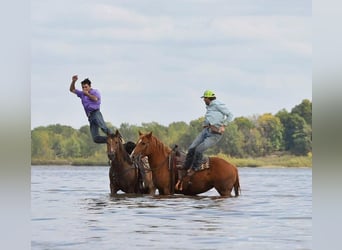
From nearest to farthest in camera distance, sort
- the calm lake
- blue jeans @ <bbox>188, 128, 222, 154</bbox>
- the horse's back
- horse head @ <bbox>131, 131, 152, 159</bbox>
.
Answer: the calm lake → horse head @ <bbox>131, 131, 152, 159</bbox> → blue jeans @ <bbox>188, 128, 222, 154</bbox> → the horse's back

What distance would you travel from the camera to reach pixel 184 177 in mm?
12523

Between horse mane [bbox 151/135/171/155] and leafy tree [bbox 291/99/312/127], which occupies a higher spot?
leafy tree [bbox 291/99/312/127]

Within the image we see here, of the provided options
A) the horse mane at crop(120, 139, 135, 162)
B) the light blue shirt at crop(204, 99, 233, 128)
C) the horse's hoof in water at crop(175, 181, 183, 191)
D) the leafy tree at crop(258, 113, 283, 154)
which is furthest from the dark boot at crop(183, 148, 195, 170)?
the leafy tree at crop(258, 113, 283, 154)

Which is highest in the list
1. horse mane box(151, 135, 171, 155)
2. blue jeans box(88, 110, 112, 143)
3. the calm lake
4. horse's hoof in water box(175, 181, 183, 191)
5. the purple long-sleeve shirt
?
the purple long-sleeve shirt

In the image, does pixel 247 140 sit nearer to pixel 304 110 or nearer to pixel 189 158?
pixel 304 110

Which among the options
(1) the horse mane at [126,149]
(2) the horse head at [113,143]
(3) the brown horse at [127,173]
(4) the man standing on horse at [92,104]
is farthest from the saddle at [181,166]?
(4) the man standing on horse at [92,104]

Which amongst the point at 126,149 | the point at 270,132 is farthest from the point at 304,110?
the point at 126,149

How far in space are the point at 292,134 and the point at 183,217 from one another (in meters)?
19.0

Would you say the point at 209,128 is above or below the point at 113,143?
above

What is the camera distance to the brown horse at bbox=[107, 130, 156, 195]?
12.6 m

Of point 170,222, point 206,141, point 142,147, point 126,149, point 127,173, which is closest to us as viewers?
point 170,222

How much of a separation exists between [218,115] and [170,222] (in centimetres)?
360

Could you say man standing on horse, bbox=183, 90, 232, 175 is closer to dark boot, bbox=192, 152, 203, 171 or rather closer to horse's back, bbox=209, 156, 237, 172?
dark boot, bbox=192, 152, 203, 171

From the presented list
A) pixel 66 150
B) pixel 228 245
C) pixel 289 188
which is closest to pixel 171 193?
pixel 289 188
